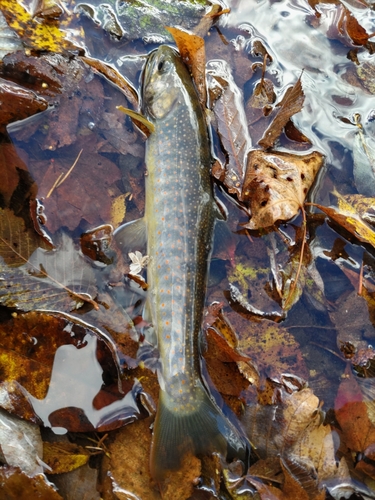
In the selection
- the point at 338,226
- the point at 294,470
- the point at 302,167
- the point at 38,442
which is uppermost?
the point at 302,167

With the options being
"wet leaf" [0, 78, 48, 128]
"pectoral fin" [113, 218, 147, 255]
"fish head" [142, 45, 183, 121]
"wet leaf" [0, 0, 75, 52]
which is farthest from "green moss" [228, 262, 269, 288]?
"wet leaf" [0, 0, 75, 52]

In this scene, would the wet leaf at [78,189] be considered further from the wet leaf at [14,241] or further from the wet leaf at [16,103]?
the wet leaf at [16,103]

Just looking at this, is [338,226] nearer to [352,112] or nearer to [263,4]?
[352,112]

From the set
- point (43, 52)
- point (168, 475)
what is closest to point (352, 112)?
point (43, 52)

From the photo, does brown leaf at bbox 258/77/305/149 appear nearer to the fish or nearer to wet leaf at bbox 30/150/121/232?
the fish

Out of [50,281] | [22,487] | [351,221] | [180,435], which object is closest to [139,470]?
[180,435]
